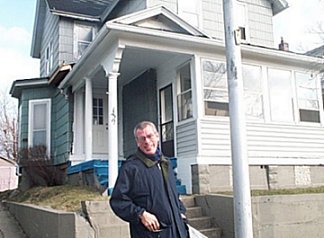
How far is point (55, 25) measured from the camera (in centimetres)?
1464

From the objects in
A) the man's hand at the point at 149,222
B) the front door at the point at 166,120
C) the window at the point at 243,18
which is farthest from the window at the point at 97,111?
the man's hand at the point at 149,222

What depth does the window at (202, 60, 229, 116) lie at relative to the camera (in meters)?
9.09

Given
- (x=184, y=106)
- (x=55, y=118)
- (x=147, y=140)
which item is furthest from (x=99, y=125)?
(x=147, y=140)

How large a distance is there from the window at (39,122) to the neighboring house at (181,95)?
33mm

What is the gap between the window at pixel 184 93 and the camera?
9394mm

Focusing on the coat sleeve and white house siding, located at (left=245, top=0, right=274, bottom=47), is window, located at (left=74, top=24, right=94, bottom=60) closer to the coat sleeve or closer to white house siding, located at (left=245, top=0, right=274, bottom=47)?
white house siding, located at (left=245, top=0, right=274, bottom=47)

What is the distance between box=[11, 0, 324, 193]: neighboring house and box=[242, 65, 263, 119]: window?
0.03m

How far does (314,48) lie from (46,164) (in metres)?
9.79

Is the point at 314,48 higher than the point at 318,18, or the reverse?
the point at 318,18

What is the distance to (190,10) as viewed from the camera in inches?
500

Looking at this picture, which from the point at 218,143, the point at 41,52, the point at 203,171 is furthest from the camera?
the point at 41,52

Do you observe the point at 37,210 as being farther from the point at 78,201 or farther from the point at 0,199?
the point at 0,199

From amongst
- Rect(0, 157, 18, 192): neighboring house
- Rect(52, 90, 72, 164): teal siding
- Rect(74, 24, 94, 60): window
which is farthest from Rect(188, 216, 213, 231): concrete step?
Rect(0, 157, 18, 192): neighboring house

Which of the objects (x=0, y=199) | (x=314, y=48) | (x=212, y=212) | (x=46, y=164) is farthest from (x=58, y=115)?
(x=314, y=48)
